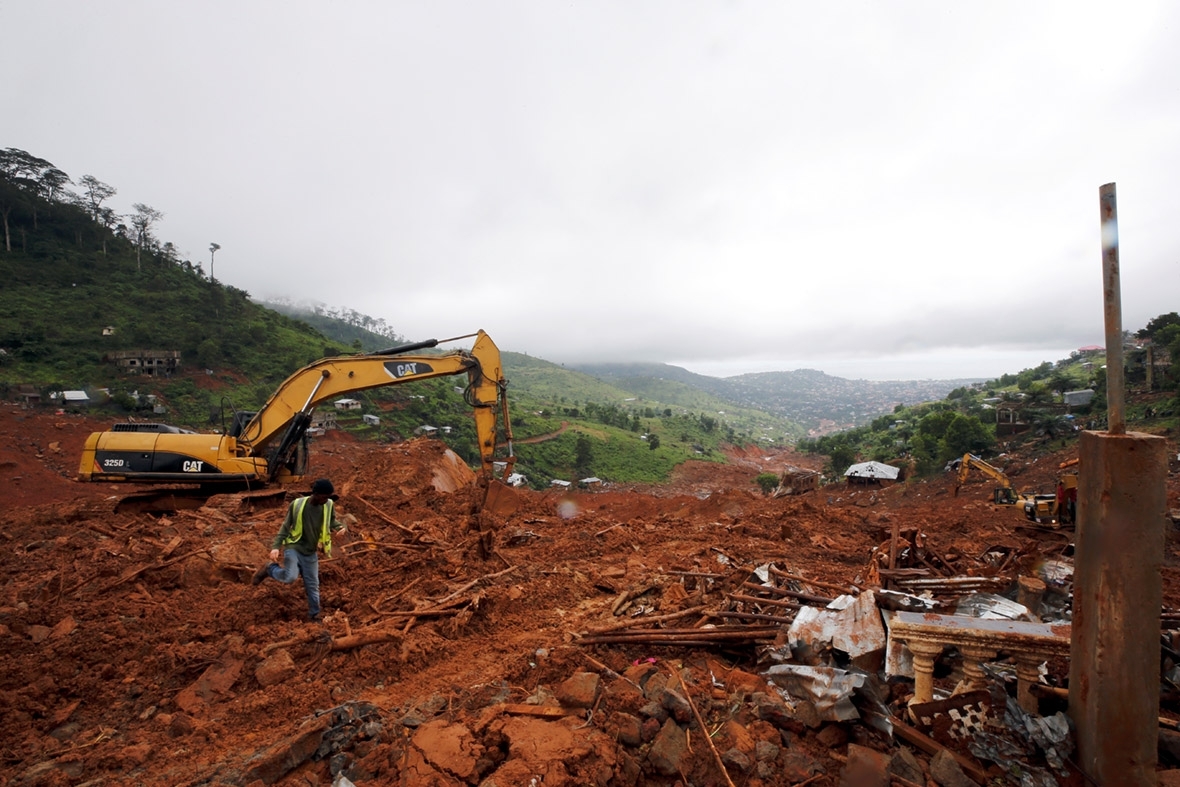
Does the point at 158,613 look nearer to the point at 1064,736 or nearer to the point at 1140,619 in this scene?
the point at 1064,736

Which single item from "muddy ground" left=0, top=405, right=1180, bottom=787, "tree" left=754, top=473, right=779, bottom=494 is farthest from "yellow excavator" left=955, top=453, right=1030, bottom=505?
"tree" left=754, top=473, right=779, bottom=494

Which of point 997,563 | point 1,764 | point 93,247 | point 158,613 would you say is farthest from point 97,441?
point 93,247

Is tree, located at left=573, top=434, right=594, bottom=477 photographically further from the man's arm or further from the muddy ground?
the man's arm

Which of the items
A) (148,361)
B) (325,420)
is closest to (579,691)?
(325,420)

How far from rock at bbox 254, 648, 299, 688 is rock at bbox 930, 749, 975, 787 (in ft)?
16.2

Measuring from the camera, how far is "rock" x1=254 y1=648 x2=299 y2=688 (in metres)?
4.46

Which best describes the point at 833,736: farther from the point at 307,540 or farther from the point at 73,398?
the point at 73,398

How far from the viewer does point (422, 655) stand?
15.9 ft

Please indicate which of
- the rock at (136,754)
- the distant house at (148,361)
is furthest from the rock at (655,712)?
the distant house at (148,361)

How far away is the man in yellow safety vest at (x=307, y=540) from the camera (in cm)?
542

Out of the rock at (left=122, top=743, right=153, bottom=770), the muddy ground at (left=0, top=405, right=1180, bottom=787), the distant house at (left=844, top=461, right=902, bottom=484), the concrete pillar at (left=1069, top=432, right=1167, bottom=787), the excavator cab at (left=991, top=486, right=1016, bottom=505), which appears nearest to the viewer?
the concrete pillar at (left=1069, top=432, right=1167, bottom=787)

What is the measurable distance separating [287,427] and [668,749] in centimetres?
994

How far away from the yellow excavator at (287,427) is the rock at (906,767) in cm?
766

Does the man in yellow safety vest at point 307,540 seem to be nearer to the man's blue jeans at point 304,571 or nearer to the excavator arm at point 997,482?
the man's blue jeans at point 304,571
